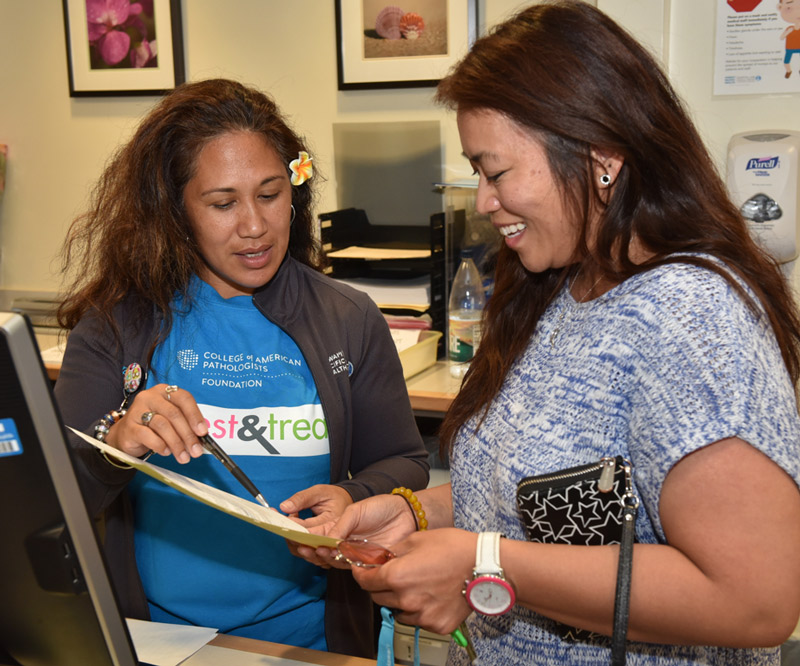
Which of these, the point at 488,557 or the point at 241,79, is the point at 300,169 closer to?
the point at 488,557

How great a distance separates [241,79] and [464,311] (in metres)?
1.26

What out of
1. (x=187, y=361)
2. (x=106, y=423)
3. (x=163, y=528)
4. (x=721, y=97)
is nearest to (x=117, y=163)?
(x=187, y=361)

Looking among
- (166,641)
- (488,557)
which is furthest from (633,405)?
(166,641)

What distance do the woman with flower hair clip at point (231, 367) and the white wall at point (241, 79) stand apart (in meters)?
1.28

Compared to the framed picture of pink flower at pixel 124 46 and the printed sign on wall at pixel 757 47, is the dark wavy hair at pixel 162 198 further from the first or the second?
the framed picture of pink flower at pixel 124 46

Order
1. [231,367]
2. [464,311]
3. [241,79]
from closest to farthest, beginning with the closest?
[231,367] → [464,311] → [241,79]

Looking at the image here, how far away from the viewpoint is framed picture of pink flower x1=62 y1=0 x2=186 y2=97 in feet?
9.98

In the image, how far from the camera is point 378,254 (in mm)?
2768

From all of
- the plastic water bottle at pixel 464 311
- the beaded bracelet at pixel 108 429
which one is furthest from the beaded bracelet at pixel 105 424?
A: the plastic water bottle at pixel 464 311

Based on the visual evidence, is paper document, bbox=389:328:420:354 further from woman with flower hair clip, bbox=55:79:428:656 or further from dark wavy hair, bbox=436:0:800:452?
dark wavy hair, bbox=436:0:800:452

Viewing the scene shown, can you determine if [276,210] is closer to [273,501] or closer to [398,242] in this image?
[273,501]

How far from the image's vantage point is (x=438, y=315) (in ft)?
8.83

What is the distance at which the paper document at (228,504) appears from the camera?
0.93 m

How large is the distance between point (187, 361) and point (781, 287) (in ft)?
3.30
